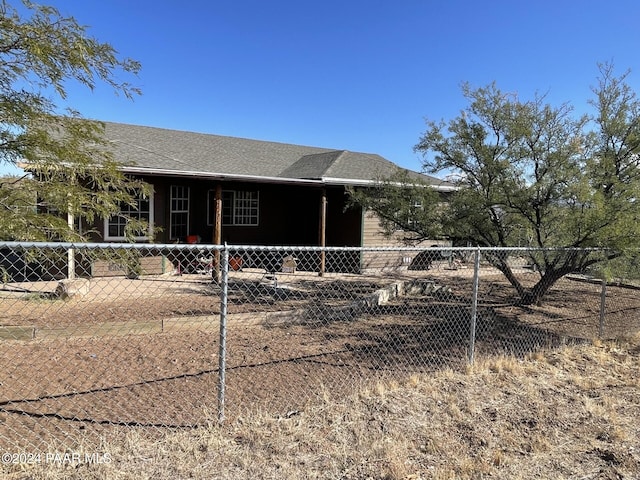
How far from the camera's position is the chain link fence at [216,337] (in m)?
3.77

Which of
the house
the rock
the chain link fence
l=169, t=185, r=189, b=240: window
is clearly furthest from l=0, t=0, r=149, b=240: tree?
l=169, t=185, r=189, b=240: window

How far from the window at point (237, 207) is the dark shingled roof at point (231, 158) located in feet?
2.97

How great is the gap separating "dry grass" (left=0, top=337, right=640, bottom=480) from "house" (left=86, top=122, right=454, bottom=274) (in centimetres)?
864

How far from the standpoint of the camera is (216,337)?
6.13m

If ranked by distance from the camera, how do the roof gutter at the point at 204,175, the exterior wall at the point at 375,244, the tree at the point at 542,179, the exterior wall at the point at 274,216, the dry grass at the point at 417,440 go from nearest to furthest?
the dry grass at the point at 417,440 < the tree at the point at 542,179 < the roof gutter at the point at 204,175 < the exterior wall at the point at 274,216 < the exterior wall at the point at 375,244

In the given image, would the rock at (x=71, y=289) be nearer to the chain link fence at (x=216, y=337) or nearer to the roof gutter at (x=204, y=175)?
the chain link fence at (x=216, y=337)

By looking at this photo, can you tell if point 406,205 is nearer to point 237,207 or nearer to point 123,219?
point 237,207

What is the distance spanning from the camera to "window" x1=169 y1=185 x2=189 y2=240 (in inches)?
544

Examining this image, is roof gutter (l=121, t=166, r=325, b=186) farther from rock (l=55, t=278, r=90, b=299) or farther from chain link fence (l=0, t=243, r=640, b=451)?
rock (l=55, t=278, r=90, b=299)

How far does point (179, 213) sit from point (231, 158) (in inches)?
126

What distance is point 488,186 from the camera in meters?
8.45

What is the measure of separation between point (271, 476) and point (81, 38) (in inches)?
175

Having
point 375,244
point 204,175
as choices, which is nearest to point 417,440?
point 204,175

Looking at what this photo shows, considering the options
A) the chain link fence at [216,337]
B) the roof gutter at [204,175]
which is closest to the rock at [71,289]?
the chain link fence at [216,337]
